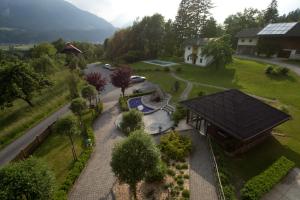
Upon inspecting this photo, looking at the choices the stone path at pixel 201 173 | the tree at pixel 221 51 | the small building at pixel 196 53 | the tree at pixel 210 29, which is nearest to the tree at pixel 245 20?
the tree at pixel 210 29

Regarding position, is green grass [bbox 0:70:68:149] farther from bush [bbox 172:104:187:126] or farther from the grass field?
the grass field

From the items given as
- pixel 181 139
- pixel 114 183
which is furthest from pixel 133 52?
pixel 114 183

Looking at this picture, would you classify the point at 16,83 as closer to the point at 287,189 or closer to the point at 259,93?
the point at 287,189

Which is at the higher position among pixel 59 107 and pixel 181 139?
pixel 181 139

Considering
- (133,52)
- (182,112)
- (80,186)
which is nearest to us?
→ (80,186)

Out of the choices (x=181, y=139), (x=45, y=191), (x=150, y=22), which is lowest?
(x=181, y=139)

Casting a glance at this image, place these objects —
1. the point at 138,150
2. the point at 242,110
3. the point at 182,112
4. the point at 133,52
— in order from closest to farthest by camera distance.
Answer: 1. the point at 138,150
2. the point at 242,110
3. the point at 182,112
4. the point at 133,52

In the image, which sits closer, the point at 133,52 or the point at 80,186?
the point at 80,186

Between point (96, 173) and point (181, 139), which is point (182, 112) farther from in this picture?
point (96, 173)
